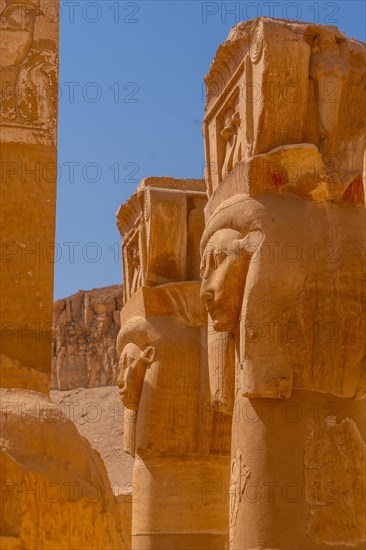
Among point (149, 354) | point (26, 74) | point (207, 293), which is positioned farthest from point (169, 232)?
point (26, 74)

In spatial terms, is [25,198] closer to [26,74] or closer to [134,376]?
[26,74]

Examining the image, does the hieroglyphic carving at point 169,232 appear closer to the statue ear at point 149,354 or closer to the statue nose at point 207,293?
the statue ear at point 149,354

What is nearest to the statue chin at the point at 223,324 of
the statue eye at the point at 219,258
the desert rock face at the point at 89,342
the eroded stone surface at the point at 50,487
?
the statue eye at the point at 219,258

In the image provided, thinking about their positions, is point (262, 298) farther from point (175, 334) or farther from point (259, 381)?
point (175, 334)

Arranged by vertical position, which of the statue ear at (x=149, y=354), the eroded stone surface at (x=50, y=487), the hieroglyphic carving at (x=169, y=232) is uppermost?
the hieroglyphic carving at (x=169, y=232)

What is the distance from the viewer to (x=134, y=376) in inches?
297

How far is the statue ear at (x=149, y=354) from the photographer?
7438mm

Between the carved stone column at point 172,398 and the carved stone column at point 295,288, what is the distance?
178cm

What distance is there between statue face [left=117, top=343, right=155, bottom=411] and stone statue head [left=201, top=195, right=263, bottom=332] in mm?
2192

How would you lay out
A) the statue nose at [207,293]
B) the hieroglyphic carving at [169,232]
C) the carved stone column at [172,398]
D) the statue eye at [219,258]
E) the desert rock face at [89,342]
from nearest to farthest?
the statue eye at [219,258] < the statue nose at [207,293] < the carved stone column at [172,398] < the hieroglyphic carving at [169,232] < the desert rock face at [89,342]

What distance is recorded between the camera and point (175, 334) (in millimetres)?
7504

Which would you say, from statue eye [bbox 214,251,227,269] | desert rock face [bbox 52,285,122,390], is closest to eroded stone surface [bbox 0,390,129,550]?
statue eye [bbox 214,251,227,269]

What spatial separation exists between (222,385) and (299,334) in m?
0.81

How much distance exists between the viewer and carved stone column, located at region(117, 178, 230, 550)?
7195 mm
